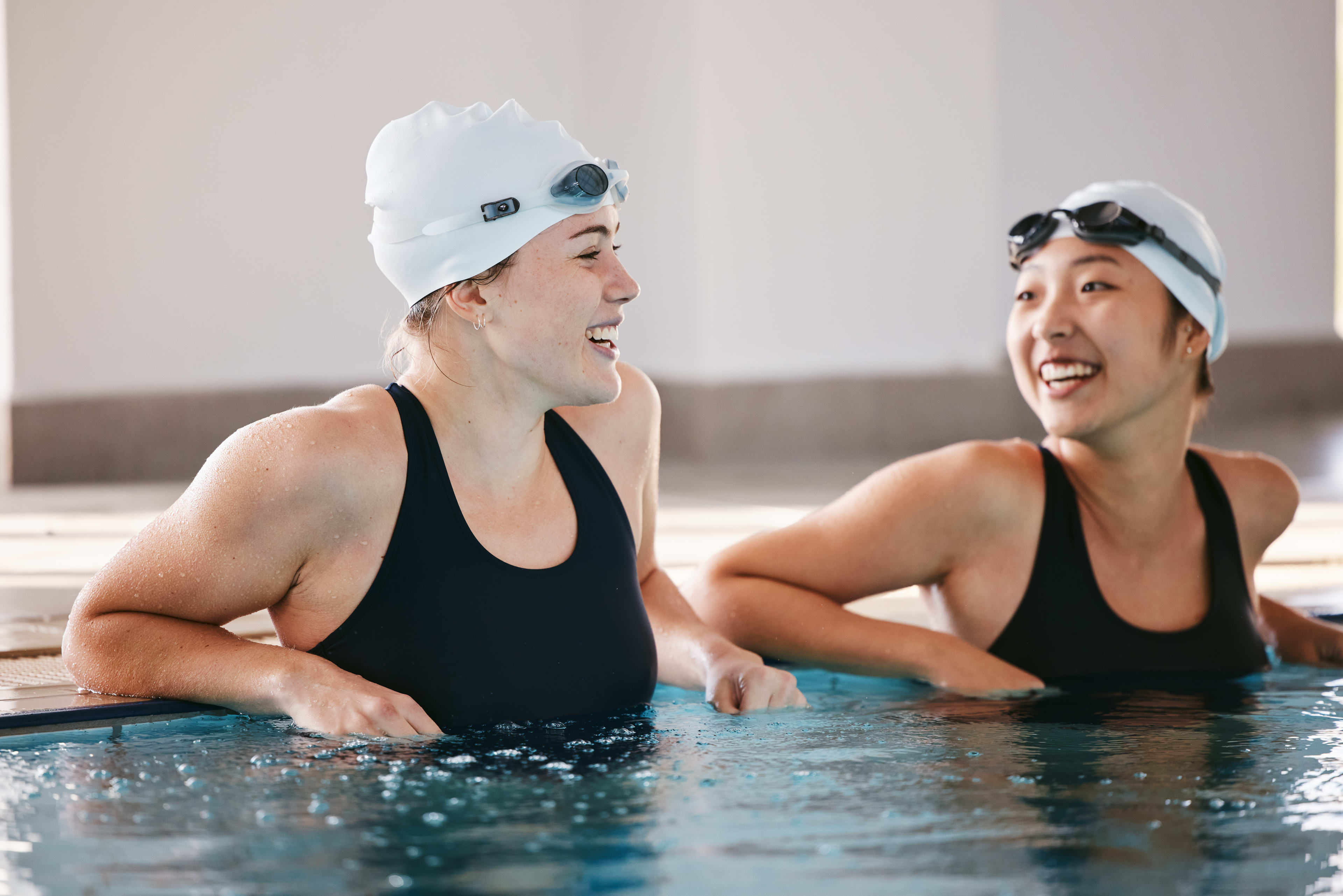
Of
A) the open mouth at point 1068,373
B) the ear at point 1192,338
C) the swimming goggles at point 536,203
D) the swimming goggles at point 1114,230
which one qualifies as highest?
the swimming goggles at point 536,203

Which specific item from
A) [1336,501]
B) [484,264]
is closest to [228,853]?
[484,264]

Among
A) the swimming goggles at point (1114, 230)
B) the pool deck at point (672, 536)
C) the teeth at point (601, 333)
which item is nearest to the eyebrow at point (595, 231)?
the teeth at point (601, 333)

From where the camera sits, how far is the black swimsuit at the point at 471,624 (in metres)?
2.47

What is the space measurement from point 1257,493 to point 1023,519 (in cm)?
59

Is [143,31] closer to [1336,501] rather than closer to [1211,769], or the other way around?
[1336,501]

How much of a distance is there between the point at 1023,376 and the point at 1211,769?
38.8 inches

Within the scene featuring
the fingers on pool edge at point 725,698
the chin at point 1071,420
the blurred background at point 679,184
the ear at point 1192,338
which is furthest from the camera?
the blurred background at point 679,184

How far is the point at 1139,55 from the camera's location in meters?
10.6

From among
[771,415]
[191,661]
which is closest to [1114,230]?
[191,661]

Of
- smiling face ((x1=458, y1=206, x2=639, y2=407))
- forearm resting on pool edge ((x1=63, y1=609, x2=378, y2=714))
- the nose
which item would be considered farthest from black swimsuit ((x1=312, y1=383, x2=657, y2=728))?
the nose

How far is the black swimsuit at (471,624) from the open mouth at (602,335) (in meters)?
0.31

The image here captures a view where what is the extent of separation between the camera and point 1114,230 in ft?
9.94

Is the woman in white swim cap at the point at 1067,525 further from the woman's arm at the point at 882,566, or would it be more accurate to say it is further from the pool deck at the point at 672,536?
the pool deck at the point at 672,536

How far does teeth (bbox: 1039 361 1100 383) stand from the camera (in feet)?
9.75
